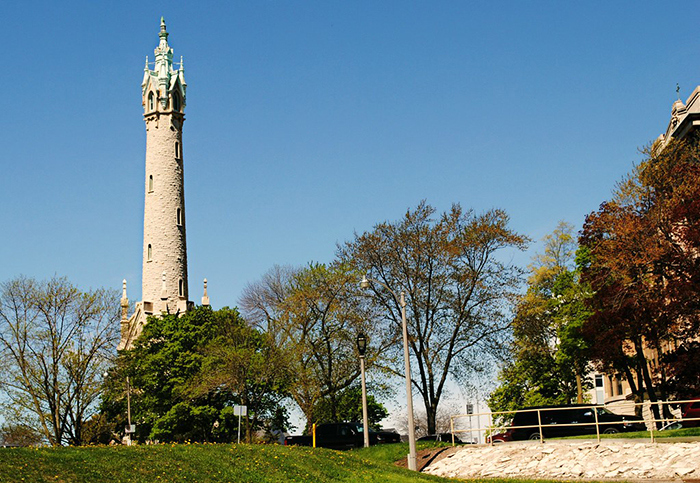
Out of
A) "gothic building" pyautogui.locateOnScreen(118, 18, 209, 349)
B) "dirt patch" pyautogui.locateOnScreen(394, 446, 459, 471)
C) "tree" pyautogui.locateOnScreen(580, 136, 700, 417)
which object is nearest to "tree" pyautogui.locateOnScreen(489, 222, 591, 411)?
"tree" pyautogui.locateOnScreen(580, 136, 700, 417)

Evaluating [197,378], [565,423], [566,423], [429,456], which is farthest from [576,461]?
[197,378]

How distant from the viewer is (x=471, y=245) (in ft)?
153

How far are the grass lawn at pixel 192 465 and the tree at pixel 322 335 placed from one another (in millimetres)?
24714

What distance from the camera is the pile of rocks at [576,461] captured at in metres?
25.8

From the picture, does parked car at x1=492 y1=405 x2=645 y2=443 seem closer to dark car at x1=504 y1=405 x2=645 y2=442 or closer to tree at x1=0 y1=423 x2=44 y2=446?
dark car at x1=504 y1=405 x2=645 y2=442

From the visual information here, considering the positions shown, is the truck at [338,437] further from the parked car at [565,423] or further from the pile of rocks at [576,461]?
the pile of rocks at [576,461]

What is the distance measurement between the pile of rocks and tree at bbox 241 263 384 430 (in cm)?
1740

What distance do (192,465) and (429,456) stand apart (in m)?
16.7

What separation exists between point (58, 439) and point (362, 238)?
74.5 feet

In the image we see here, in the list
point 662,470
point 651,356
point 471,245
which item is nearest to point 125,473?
point 662,470

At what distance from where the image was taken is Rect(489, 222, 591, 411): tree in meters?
52.2

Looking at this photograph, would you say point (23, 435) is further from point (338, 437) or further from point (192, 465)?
point (192, 465)

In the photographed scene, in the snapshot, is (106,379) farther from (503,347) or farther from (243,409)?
(503,347)

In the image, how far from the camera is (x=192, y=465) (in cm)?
1939
